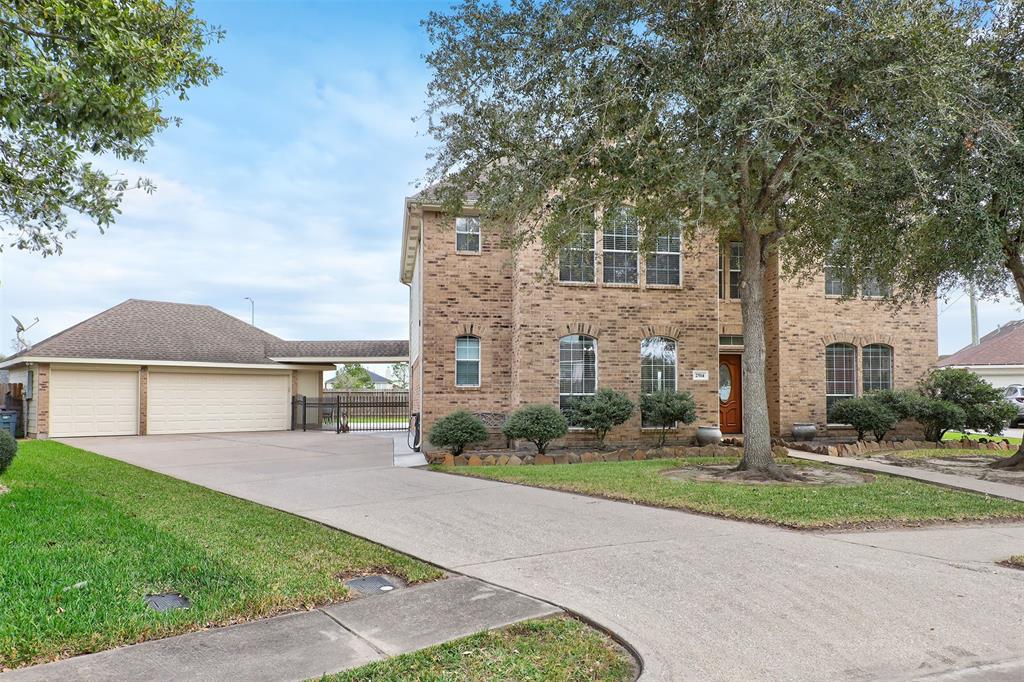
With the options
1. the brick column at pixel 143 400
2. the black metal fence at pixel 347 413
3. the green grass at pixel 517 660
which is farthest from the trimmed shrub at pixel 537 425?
the brick column at pixel 143 400

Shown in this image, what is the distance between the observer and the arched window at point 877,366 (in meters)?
17.4

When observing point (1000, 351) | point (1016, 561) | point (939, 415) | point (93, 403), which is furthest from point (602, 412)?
point (1000, 351)

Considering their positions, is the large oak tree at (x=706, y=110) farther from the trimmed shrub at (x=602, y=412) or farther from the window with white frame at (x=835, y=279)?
the trimmed shrub at (x=602, y=412)

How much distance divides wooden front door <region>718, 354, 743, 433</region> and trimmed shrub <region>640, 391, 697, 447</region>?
257cm

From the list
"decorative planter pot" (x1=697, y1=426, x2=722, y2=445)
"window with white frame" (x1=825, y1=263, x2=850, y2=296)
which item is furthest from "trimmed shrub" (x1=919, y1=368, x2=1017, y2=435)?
"decorative planter pot" (x1=697, y1=426, x2=722, y2=445)

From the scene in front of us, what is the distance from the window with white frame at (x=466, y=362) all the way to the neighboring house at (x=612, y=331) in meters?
0.02

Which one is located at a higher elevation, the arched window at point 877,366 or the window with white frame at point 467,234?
the window with white frame at point 467,234

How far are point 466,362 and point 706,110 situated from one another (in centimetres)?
846

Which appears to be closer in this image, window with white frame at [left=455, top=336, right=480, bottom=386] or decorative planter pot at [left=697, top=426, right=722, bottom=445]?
decorative planter pot at [left=697, top=426, right=722, bottom=445]

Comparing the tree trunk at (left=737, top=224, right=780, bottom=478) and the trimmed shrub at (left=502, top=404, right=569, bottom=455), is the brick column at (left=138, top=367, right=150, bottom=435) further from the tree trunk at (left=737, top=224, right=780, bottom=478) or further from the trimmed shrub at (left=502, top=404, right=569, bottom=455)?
the tree trunk at (left=737, top=224, right=780, bottom=478)

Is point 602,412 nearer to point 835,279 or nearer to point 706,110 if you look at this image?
point 835,279

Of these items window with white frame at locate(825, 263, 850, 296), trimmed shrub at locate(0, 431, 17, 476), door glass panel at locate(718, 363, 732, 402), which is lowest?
trimmed shrub at locate(0, 431, 17, 476)

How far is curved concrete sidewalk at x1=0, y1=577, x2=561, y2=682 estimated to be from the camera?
11.8ft

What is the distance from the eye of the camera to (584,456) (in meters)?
14.0
